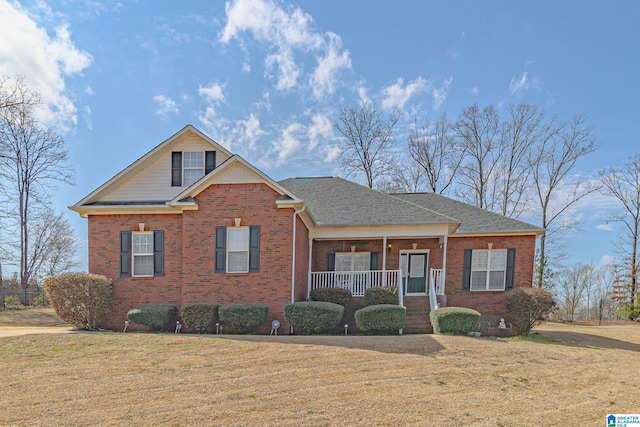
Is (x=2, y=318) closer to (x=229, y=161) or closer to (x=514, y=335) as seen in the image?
(x=229, y=161)

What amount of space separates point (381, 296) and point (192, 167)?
8.56 meters

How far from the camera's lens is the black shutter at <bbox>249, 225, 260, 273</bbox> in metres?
11.3

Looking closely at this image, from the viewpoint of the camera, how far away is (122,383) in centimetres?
587

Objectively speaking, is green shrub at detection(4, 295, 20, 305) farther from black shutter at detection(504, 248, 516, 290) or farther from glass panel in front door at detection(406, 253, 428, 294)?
black shutter at detection(504, 248, 516, 290)

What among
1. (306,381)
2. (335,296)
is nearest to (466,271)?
(335,296)

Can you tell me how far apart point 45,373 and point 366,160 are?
26798 mm

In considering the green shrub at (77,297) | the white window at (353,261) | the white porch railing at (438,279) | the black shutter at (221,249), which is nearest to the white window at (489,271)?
the white porch railing at (438,279)

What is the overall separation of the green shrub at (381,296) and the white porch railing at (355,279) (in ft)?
2.26

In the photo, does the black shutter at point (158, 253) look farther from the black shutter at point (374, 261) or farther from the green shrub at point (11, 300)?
the green shrub at point (11, 300)

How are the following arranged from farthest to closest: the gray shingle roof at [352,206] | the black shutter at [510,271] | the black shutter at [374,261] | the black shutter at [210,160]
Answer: the black shutter at [374,261] → the black shutter at [510,271] → the gray shingle roof at [352,206] → the black shutter at [210,160]

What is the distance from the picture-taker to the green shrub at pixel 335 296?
1208 cm

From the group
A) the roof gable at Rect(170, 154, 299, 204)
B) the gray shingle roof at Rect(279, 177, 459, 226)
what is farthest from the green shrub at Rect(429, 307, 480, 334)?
the roof gable at Rect(170, 154, 299, 204)

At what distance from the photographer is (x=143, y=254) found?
12164 mm

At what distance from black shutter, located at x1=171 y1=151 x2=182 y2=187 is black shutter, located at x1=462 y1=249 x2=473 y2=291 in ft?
38.8
